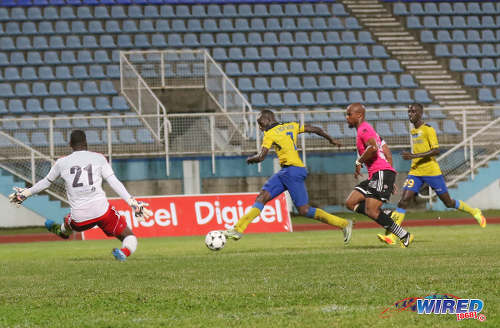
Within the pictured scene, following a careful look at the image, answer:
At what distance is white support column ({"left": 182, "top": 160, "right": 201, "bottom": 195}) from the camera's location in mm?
22188

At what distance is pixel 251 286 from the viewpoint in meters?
7.34

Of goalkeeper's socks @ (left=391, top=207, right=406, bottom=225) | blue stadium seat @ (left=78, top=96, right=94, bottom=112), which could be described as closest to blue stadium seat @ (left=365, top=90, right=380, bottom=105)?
blue stadium seat @ (left=78, top=96, right=94, bottom=112)

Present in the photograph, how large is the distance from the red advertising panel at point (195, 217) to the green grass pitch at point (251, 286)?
6098 millimetres

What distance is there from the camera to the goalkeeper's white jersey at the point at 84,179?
10.1m

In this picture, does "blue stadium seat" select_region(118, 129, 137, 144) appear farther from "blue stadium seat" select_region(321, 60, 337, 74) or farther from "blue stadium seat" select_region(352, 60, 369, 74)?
"blue stadium seat" select_region(352, 60, 369, 74)

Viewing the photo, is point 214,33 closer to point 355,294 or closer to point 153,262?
point 153,262

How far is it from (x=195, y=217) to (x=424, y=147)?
6.67 meters

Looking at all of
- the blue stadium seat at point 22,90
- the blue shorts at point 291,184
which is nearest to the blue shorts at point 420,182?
the blue shorts at point 291,184

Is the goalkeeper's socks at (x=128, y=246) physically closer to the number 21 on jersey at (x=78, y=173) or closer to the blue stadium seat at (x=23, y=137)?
the number 21 on jersey at (x=78, y=173)

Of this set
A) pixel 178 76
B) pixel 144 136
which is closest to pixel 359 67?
pixel 178 76

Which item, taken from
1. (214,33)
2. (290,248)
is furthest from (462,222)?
(214,33)

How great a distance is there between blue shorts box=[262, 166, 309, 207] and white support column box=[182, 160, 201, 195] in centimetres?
999

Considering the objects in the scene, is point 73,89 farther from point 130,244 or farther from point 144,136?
point 130,244

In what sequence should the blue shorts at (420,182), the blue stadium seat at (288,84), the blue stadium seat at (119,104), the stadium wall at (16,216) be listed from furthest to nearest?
the blue stadium seat at (288,84)
the blue stadium seat at (119,104)
the stadium wall at (16,216)
the blue shorts at (420,182)
